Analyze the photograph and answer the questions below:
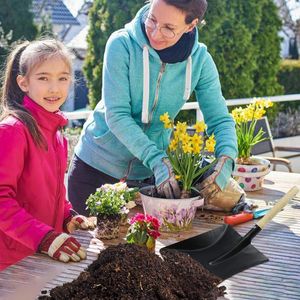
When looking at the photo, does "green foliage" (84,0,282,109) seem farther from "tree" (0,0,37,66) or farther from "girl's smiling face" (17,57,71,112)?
"girl's smiling face" (17,57,71,112)

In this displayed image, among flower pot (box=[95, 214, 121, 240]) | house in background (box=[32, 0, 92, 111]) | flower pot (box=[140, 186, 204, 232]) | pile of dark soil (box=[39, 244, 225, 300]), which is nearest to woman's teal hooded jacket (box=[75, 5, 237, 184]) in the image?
flower pot (box=[140, 186, 204, 232])

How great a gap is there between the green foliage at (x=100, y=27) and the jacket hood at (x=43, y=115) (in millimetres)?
4925

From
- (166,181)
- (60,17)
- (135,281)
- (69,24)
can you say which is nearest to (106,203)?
(166,181)

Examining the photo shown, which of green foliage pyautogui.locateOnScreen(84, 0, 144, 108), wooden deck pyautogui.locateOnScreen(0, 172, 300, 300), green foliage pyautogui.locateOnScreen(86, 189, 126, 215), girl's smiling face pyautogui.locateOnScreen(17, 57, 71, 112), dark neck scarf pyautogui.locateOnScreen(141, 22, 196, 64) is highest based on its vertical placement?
green foliage pyautogui.locateOnScreen(84, 0, 144, 108)

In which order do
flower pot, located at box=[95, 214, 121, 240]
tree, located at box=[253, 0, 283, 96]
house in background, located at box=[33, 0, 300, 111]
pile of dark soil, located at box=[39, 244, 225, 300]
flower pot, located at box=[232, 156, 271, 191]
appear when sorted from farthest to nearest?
1. house in background, located at box=[33, 0, 300, 111]
2. tree, located at box=[253, 0, 283, 96]
3. flower pot, located at box=[232, 156, 271, 191]
4. flower pot, located at box=[95, 214, 121, 240]
5. pile of dark soil, located at box=[39, 244, 225, 300]

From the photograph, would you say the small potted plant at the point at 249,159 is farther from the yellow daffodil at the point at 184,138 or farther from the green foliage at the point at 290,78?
the green foliage at the point at 290,78

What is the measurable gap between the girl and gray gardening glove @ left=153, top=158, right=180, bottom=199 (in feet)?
0.92

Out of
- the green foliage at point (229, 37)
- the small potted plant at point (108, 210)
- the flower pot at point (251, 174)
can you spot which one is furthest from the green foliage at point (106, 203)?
the green foliage at point (229, 37)

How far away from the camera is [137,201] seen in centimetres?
214

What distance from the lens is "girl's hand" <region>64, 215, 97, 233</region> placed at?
6.17 feet

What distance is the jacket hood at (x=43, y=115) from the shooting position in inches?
72.1

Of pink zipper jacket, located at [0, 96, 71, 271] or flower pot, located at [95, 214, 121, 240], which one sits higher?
pink zipper jacket, located at [0, 96, 71, 271]

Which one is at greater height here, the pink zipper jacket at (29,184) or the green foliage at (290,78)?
the green foliage at (290,78)

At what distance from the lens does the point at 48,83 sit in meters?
1.84
